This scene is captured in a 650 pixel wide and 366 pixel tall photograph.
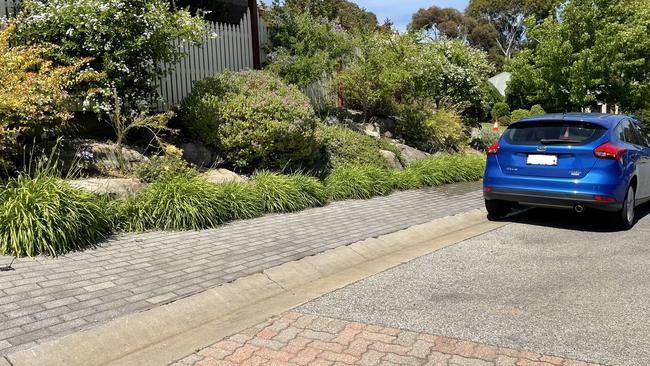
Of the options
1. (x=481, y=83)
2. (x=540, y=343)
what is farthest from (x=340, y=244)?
(x=481, y=83)

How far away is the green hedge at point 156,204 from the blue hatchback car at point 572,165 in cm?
272

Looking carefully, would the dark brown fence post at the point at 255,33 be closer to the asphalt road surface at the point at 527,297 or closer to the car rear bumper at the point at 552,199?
the car rear bumper at the point at 552,199

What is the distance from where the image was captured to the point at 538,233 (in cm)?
804

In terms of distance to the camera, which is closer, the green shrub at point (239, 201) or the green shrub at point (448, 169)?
the green shrub at point (239, 201)

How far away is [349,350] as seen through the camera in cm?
411

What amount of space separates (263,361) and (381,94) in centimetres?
1075

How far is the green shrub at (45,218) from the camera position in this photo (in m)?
5.64

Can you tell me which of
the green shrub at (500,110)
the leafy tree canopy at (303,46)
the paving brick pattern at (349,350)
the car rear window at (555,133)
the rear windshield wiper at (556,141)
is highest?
the leafy tree canopy at (303,46)

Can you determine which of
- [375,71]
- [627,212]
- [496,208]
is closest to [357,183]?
[496,208]

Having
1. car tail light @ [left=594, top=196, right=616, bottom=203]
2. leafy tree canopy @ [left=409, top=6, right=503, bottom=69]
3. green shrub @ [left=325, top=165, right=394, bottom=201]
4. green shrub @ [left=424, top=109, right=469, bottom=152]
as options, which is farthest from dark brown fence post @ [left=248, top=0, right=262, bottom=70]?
leafy tree canopy @ [left=409, top=6, right=503, bottom=69]

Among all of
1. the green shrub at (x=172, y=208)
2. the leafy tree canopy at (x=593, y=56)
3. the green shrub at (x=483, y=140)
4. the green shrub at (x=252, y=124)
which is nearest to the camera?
the green shrub at (x=172, y=208)

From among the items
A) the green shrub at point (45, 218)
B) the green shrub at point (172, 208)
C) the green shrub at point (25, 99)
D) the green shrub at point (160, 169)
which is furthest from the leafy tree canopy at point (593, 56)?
the green shrub at point (45, 218)

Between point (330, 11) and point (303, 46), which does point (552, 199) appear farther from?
point (330, 11)

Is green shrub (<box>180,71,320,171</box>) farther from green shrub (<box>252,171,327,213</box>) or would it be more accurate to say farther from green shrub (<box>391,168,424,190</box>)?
green shrub (<box>391,168,424,190</box>)
